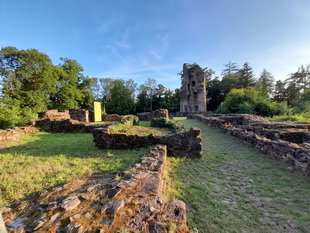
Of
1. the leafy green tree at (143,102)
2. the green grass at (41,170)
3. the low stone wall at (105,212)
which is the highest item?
the leafy green tree at (143,102)

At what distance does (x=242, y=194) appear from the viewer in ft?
8.08

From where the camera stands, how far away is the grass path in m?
1.83

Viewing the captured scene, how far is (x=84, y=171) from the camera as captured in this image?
117 inches

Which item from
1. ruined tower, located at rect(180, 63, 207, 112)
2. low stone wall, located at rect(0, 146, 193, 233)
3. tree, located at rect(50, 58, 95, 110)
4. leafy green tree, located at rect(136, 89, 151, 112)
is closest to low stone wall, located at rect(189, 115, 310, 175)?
low stone wall, located at rect(0, 146, 193, 233)

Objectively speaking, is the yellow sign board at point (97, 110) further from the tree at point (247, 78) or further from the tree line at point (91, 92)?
the tree at point (247, 78)

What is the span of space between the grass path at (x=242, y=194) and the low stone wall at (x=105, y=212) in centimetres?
53

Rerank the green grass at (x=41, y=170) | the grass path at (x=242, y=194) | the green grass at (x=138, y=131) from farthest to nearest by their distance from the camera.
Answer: the green grass at (x=138, y=131), the green grass at (x=41, y=170), the grass path at (x=242, y=194)

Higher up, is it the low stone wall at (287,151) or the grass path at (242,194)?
the low stone wall at (287,151)

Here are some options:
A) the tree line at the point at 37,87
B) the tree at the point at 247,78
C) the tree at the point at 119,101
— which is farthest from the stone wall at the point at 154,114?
the tree at the point at 247,78

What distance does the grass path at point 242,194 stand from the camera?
6.00 ft

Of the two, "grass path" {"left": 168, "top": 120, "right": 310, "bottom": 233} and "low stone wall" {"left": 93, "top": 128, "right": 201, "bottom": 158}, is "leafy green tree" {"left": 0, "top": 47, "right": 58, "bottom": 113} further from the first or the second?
"grass path" {"left": 168, "top": 120, "right": 310, "bottom": 233}

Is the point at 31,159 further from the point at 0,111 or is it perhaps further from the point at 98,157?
the point at 0,111

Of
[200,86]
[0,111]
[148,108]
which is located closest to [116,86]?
[148,108]

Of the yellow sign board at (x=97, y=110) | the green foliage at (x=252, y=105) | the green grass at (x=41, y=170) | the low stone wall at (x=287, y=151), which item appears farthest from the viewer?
the green foliage at (x=252, y=105)
